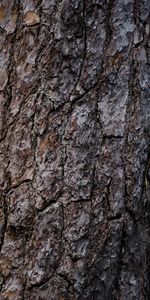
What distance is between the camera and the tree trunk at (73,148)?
4.64 ft

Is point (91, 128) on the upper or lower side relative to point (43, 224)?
upper

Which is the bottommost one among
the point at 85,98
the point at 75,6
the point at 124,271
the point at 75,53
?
the point at 124,271

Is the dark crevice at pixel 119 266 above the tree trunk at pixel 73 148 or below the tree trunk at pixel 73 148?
below

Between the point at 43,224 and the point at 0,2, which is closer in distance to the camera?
the point at 43,224

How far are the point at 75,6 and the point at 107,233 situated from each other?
1.82ft

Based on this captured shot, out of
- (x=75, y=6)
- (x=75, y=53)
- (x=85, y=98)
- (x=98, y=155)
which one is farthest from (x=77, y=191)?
(x=75, y=6)

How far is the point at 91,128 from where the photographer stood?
145 centimetres

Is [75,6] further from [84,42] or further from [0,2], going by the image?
[0,2]

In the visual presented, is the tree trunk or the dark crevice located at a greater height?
the tree trunk

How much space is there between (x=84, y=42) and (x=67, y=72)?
85 millimetres

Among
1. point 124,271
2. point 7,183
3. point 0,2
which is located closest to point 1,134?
point 7,183

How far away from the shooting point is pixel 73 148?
144cm

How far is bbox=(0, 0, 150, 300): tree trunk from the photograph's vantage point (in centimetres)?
142

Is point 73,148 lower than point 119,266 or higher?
higher
